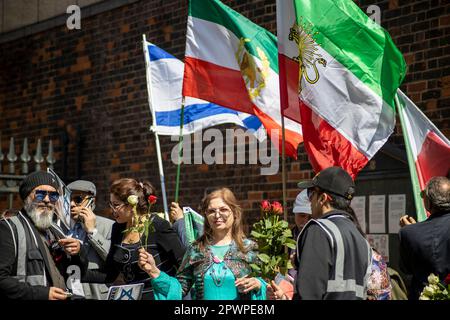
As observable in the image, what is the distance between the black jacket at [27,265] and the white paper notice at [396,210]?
12.7ft

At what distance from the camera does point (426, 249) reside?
18.4ft

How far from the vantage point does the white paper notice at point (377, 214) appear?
866cm

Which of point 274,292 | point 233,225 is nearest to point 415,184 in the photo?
point 233,225

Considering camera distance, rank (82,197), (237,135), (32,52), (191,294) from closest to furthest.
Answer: (191,294), (82,197), (237,135), (32,52)

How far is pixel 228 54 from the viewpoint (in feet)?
25.5

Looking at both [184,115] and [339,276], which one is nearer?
[339,276]

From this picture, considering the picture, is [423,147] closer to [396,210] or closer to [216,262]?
[396,210]

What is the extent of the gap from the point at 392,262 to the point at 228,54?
2.50m

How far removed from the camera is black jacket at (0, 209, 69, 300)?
532cm

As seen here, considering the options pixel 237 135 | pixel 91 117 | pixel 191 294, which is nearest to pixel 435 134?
pixel 191 294

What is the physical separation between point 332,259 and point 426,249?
1.34 metres

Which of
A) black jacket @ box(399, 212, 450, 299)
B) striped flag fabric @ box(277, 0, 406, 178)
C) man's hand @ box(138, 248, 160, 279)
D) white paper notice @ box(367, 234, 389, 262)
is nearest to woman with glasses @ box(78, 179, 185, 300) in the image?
man's hand @ box(138, 248, 160, 279)

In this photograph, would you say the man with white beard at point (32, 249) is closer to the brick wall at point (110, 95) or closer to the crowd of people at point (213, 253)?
the crowd of people at point (213, 253)
